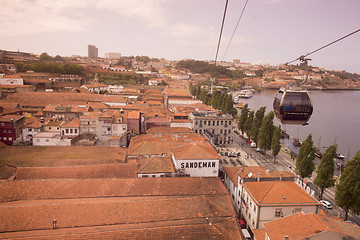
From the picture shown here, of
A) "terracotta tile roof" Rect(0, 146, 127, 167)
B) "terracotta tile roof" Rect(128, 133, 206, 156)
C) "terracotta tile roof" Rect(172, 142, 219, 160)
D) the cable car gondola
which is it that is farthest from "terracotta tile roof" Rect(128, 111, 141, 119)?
the cable car gondola

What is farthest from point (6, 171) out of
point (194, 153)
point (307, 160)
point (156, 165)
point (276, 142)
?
point (276, 142)

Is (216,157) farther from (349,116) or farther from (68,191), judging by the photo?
(349,116)

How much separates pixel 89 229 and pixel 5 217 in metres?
4.58

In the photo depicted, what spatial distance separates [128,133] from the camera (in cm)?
2933

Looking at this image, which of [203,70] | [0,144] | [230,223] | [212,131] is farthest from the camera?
[203,70]

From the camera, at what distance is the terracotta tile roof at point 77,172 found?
17.9 meters

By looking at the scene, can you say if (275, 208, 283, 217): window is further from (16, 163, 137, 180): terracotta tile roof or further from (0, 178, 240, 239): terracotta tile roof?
(16, 163, 137, 180): terracotta tile roof

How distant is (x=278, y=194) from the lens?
15.9 meters

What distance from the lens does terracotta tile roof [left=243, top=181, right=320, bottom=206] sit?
15.4 m

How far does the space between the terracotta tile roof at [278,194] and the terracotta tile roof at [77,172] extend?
9120mm

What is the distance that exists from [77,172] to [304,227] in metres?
15.5

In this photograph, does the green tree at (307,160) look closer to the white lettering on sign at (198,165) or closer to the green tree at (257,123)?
the white lettering on sign at (198,165)

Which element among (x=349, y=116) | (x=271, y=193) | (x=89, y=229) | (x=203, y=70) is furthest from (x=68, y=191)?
(x=203, y=70)

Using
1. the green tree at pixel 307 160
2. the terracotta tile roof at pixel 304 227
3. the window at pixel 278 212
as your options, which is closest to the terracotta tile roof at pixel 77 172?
the window at pixel 278 212
